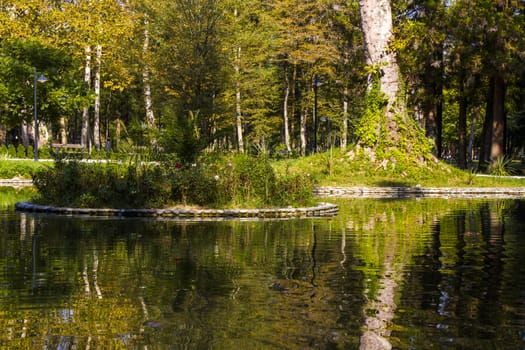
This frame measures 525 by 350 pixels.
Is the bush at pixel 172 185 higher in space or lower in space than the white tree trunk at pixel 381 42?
lower

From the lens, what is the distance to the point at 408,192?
26.7 meters

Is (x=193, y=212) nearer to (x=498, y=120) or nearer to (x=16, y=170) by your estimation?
(x=16, y=170)

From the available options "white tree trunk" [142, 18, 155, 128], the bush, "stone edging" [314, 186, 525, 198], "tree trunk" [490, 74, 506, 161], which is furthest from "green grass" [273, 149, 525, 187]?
"white tree trunk" [142, 18, 155, 128]

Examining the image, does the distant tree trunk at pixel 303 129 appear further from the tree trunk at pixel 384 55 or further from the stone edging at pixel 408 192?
the stone edging at pixel 408 192

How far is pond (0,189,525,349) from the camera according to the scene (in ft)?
19.0

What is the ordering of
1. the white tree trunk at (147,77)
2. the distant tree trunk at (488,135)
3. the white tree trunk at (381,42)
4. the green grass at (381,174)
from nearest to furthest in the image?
the green grass at (381,174), the white tree trunk at (381,42), the distant tree trunk at (488,135), the white tree trunk at (147,77)

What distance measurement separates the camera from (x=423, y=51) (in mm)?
40219

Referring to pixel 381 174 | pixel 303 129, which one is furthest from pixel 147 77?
pixel 381 174

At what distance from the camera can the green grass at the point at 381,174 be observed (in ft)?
92.7

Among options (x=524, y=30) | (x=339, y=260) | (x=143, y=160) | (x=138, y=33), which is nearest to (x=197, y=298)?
(x=339, y=260)

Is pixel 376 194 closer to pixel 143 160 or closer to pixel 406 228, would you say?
pixel 143 160

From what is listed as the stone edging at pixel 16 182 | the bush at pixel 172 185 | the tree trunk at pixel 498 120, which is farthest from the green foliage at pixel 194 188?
the tree trunk at pixel 498 120

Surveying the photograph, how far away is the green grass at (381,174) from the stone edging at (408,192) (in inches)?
36.8

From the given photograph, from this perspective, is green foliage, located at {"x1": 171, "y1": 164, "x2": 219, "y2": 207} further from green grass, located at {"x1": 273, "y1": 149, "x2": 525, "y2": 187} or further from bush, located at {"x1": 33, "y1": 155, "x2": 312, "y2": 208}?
green grass, located at {"x1": 273, "y1": 149, "x2": 525, "y2": 187}
